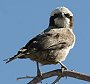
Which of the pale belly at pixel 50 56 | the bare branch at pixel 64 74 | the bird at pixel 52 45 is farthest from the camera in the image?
the pale belly at pixel 50 56

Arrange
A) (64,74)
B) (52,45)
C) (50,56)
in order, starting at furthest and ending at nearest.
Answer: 1. (52,45)
2. (50,56)
3. (64,74)

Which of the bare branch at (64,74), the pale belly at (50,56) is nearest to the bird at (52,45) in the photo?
the pale belly at (50,56)

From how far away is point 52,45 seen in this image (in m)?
7.56

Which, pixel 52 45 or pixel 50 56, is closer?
pixel 50 56

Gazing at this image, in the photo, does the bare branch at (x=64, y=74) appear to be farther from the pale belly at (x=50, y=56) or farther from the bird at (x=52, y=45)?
the pale belly at (x=50, y=56)

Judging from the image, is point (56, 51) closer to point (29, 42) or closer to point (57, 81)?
point (29, 42)

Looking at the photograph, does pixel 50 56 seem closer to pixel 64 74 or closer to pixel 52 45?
pixel 52 45

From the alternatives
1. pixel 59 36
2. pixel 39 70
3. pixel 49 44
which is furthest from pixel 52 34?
pixel 39 70

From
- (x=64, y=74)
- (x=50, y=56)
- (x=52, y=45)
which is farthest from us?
(x=52, y=45)

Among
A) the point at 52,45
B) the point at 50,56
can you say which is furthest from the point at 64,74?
the point at 52,45

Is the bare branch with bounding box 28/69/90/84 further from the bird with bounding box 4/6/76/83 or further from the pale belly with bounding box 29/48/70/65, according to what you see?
the pale belly with bounding box 29/48/70/65

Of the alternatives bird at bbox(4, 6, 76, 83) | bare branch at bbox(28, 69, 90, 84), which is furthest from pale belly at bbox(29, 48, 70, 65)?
bare branch at bbox(28, 69, 90, 84)

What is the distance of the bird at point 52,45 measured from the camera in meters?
7.06

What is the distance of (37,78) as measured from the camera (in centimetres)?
615
